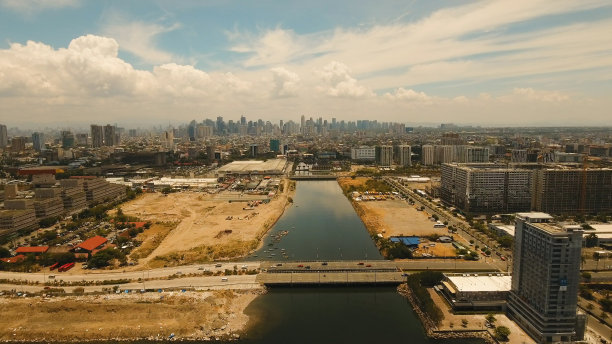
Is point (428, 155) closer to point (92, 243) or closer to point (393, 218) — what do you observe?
point (393, 218)

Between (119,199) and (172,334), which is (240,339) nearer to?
(172,334)

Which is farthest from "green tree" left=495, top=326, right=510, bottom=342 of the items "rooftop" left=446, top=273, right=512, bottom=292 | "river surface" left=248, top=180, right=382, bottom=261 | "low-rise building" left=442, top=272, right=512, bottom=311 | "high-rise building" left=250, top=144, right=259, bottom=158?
"high-rise building" left=250, top=144, right=259, bottom=158

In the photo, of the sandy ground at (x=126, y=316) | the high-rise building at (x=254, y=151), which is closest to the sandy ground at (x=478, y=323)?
the sandy ground at (x=126, y=316)

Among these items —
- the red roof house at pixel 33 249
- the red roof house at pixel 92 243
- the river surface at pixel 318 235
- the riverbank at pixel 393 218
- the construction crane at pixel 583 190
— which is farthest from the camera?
the construction crane at pixel 583 190

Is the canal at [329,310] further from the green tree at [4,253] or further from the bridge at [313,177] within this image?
the bridge at [313,177]

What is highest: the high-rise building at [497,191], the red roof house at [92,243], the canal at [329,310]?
the high-rise building at [497,191]

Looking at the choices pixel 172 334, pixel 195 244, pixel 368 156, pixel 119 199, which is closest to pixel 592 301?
pixel 172 334

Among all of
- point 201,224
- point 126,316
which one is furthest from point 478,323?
point 201,224
